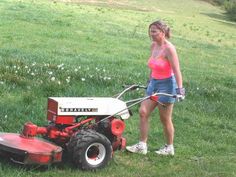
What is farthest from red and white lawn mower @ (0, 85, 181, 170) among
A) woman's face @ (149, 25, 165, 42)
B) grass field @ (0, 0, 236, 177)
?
woman's face @ (149, 25, 165, 42)

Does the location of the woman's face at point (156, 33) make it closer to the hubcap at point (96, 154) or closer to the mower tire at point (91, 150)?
the mower tire at point (91, 150)

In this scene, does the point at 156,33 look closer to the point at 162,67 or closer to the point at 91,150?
the point at 162,67

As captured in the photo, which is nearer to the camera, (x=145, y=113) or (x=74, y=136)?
(x=74, y=136)

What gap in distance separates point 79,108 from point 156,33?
168cm

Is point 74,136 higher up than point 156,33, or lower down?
lower down

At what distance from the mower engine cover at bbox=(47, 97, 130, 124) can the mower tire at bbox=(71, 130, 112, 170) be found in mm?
316

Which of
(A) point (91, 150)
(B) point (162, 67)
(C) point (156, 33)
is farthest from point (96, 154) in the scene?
(C) point (156, 33)

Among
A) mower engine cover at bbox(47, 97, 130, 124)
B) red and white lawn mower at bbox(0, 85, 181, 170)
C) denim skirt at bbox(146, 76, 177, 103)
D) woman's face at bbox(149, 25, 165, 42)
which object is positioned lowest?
red and white lawn mower at bbox(0, 85, 181, 170)

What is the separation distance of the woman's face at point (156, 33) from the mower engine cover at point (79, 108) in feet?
3.71

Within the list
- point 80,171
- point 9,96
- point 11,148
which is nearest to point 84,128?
point 80,171

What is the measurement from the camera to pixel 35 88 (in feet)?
37.0

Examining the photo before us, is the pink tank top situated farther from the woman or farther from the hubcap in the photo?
the hubcap

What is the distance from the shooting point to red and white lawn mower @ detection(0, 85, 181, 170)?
6.99m

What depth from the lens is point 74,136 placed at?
23.8 feet
